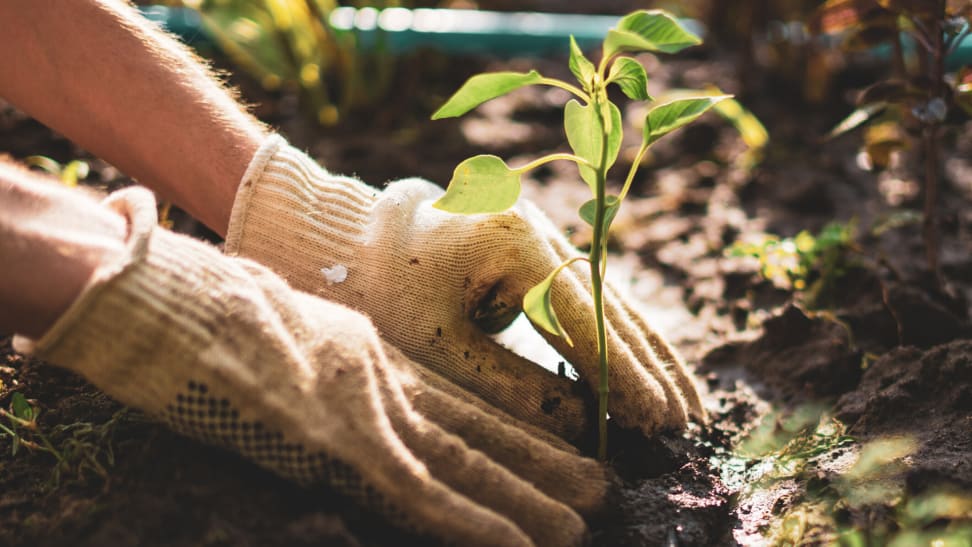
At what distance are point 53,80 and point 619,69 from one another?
111 cm

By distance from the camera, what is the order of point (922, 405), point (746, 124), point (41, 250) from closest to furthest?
point (41, 250) < point (922, 405) < point (746, 124)

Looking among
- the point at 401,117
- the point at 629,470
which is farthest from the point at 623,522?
the point at 401,117

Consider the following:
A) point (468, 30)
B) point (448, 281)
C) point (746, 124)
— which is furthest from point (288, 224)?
point (468, 30)

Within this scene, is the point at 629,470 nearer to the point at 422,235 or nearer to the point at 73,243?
the point at 422,235

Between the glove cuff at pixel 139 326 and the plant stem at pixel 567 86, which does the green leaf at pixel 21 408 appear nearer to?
the glove cuff at pixel 139 326

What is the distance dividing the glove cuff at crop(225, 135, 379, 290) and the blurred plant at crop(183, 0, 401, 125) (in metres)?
1.34

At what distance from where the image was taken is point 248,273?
3.70 ft

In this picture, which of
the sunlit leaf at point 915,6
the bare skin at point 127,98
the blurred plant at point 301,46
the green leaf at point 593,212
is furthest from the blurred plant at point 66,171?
the sunlit leaf at point 915,6

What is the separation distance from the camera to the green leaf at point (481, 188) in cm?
110

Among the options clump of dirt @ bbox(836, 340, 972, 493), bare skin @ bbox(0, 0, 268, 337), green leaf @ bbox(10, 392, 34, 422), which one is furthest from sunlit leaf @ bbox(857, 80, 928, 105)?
green leaf @ bbox(10, 392, 34, 422)

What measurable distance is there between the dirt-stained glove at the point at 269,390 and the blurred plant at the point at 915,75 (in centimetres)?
108

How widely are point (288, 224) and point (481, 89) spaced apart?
56 cm

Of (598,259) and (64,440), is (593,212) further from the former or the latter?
(64,440)

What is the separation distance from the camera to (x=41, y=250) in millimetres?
982
